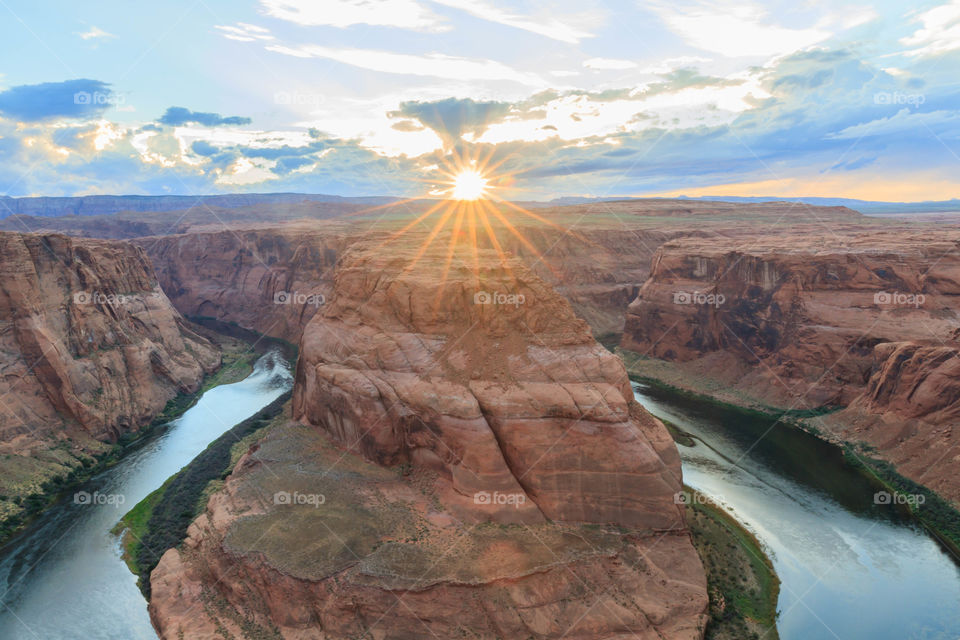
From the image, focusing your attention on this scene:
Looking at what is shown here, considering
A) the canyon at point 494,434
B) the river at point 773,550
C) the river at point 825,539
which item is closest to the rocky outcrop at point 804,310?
the canyon at point 494,434

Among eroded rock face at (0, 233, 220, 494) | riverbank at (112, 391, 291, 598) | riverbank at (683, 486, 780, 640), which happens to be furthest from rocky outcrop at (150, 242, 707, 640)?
eroded rock face at (0, 233, 220, 494)

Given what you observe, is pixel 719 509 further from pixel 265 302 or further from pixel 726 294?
pixel 265 302

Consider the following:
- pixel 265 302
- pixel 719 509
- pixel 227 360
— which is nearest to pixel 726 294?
pixel 719 509

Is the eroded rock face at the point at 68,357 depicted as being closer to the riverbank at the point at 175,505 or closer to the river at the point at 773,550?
the river at the point at 773,550

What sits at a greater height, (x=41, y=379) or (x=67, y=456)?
(x=41, y=379)

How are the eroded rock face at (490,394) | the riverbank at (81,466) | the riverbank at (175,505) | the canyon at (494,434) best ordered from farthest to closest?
the riverbank at (81,466)
the riverbank at (175,505)
the eroded rock face at (490,394)
the canyon at (494,434)

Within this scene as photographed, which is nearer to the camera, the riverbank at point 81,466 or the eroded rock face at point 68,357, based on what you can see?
the riverbank at point 81,466

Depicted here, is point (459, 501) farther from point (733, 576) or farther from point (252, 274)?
point (252, 274)
